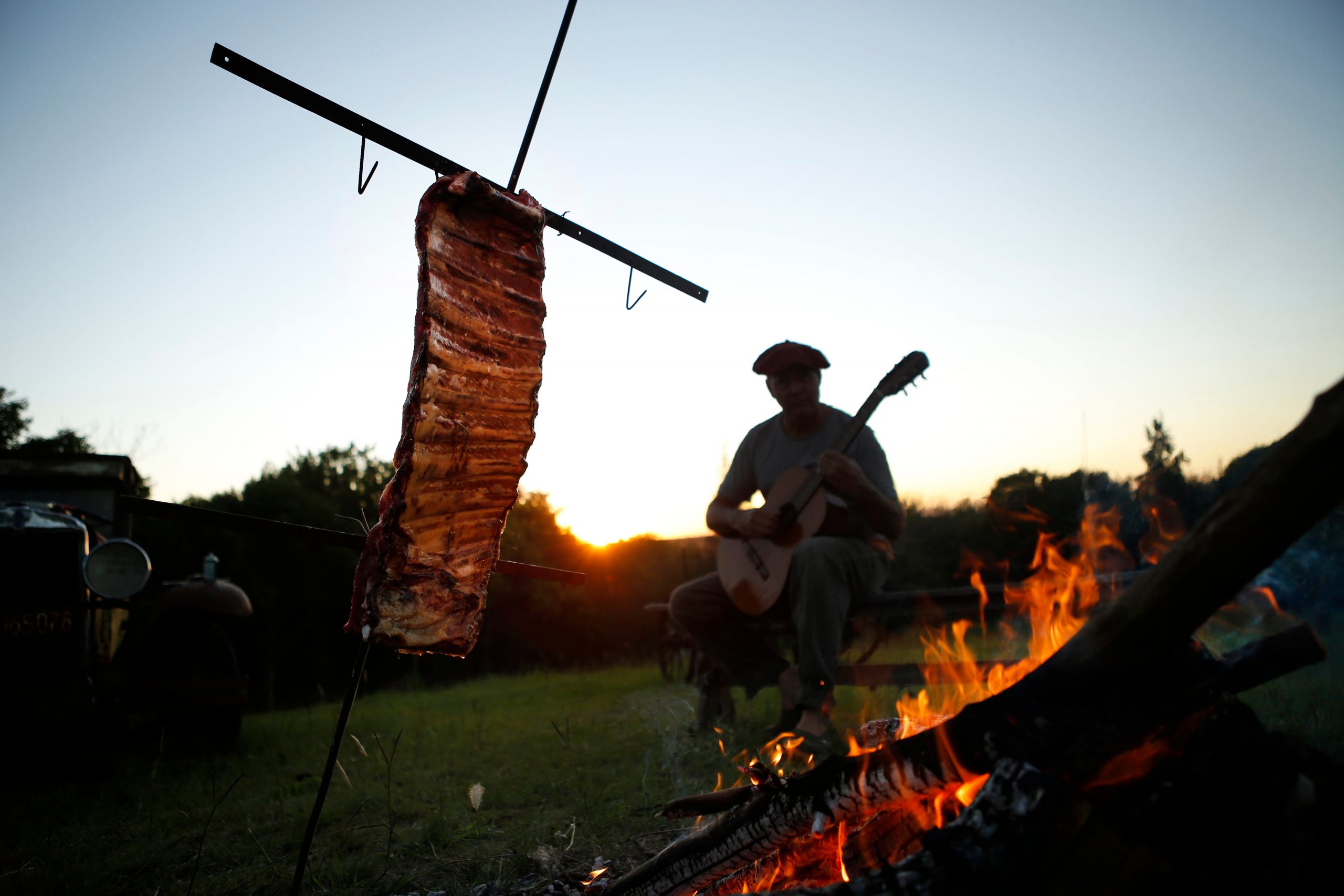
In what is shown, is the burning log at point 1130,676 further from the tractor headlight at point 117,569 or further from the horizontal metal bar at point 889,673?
the tractor headlight at point 117,569

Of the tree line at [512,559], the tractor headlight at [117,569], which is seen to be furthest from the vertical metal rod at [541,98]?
the tree line at [512,559]

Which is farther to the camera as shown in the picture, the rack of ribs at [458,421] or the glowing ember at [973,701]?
the rack of ribs at [458,421]

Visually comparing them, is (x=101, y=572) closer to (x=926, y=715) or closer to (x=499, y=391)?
(x=499, y=391)

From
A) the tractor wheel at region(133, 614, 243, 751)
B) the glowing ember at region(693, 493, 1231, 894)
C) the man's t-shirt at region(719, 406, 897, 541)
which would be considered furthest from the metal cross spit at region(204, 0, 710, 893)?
the tractor wheel at region(133, 614, 243, 751)

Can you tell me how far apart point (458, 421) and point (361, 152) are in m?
0.79

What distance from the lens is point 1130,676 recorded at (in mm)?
1153

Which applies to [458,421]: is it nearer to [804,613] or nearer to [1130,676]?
[1130,676]

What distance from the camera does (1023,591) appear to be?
8.42ft

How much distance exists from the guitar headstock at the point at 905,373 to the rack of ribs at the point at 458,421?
2479mm

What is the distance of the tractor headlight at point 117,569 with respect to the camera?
436 centimetres

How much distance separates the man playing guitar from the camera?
3717mm

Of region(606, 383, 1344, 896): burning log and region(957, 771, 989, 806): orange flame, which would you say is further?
region(957, 771, 989, 806): orange flame

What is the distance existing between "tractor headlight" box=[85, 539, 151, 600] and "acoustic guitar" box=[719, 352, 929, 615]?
3474mm

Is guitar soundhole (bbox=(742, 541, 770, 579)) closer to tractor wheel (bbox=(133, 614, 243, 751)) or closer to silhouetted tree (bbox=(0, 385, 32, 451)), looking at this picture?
tractor wheel (bbox=(133, 614, 243, 751))
